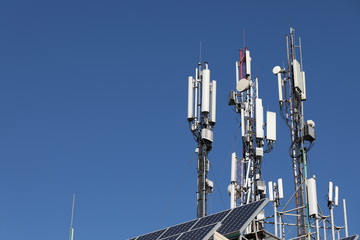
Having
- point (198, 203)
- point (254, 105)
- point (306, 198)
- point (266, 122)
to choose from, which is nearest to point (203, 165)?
point (198, 203)

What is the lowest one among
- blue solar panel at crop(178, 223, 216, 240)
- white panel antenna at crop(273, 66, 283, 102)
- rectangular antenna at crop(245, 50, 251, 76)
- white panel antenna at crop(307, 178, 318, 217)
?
blue solar panel at crop(178, 223, 216, 240)

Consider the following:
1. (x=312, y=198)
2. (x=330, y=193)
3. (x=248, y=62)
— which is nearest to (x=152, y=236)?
(x=312, y=198)

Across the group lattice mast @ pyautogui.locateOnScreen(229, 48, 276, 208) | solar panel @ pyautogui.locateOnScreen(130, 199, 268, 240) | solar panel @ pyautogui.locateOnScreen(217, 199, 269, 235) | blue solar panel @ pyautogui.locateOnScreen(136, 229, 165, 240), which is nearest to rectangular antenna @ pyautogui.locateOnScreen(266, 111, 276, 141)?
lattice mast @ pyautogui.locateOnScreen(229, 48, 276, 208)

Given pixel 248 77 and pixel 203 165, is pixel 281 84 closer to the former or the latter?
pixel 248 77

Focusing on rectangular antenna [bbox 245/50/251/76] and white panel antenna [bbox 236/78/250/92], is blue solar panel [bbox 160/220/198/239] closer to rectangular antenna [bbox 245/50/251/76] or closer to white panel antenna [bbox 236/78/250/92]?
white panel antenna [bbox 236/78/250/92]

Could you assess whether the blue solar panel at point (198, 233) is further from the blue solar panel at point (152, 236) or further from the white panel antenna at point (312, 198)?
the white panel antenna at point (312, 198)

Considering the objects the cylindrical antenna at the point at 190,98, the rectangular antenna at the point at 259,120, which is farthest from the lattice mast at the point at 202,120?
the rectangular antenna at the point at 259,120

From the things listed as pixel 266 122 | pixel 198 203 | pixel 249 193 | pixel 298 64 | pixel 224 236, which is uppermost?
pixel 298 64

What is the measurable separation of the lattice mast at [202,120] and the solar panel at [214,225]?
901 centimetres

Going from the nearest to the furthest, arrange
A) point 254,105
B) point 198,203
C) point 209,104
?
point 198,203 < point 209,104 < point 254,105

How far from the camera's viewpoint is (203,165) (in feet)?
174

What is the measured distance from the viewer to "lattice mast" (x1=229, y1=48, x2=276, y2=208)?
2504 inches

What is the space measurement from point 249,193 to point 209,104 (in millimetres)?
11979

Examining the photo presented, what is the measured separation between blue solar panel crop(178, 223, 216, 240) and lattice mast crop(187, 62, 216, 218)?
12.5 metres
